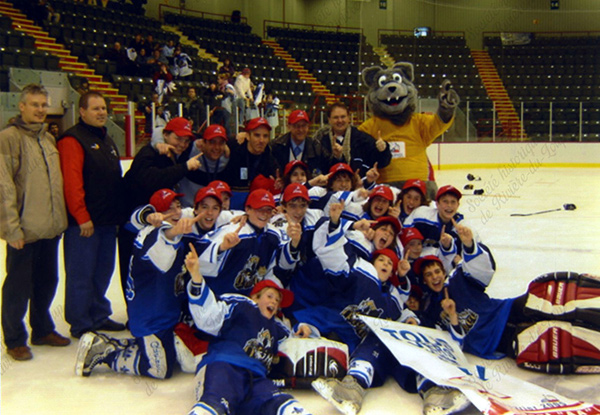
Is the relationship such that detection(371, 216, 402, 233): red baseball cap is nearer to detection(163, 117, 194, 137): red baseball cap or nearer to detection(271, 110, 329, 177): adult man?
detection(271, 110, 329, 177): adult man

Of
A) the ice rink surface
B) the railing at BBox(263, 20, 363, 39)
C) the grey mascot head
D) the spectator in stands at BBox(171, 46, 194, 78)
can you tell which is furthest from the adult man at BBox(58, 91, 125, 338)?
the railing at BBox(263, 20, 363, 39)

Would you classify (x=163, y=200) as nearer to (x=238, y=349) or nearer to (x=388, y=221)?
(x=238, y=349)

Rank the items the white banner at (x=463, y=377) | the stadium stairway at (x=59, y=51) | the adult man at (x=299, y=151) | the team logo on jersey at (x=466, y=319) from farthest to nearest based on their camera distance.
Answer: the stadium stairway at (x=59, y=51) → the adult man at (x=299, y=151) → the team logo on jersey at (x=466, y=319) → the white banner at (x=463, y=377)

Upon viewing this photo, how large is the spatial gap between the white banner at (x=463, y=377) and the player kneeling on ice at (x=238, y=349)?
419 mm

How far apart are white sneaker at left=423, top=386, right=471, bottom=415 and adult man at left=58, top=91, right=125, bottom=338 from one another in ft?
5.90

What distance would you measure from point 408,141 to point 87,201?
→ 2324 mm

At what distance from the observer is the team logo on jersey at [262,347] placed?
262cm

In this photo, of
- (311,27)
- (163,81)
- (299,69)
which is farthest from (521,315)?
(311,27)

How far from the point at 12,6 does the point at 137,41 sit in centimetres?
244

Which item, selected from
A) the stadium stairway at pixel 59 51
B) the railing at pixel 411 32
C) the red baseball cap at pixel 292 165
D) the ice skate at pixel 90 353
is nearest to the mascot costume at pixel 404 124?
the red baseball cap at pixel 292 165

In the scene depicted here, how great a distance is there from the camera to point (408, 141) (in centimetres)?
476

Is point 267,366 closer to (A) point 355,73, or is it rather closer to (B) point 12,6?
(B) point 12,6

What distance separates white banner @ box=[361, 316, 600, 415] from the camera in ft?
7.60

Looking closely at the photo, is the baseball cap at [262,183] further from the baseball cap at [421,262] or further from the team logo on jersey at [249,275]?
the baseball cap at [421,262]
